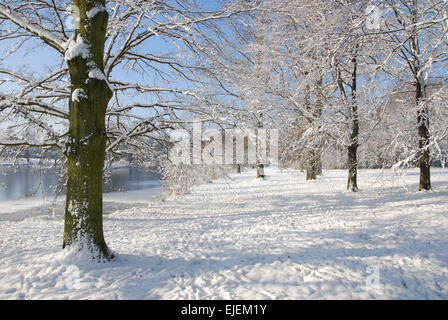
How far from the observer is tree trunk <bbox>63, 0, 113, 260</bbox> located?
3721 mm

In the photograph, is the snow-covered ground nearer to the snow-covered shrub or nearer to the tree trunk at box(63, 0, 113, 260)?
the tree trunk at box(63, 0, 113, 260)

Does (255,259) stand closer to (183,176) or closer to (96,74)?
(96,74)

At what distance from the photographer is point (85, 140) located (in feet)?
12.3

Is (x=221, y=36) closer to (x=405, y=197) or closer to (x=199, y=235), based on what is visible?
(x=199, y=235)

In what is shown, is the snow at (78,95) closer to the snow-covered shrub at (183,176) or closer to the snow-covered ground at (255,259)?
the snow-covered ground at (255,259)

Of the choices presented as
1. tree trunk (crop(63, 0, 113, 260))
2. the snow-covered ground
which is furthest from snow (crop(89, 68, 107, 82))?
the snow-covered ground

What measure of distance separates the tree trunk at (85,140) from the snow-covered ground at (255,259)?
1.28 ft

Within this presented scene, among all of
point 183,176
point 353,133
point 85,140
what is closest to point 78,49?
point 85,140

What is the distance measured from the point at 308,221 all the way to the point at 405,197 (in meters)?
4.36

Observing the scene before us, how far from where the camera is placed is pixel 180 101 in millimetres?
→ 5887

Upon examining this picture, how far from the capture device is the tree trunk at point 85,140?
3.72 meters

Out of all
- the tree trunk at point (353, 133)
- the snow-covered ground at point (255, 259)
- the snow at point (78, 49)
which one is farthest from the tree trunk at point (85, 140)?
the tree trunk at point (353, 133)

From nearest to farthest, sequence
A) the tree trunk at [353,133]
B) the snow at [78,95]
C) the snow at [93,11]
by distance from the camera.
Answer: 1. the snow at [78,95]
2. the snow at [93,11]
3. the tree trunk at [353,133]

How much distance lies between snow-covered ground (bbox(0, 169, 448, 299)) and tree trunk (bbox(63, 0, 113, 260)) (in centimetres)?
39
